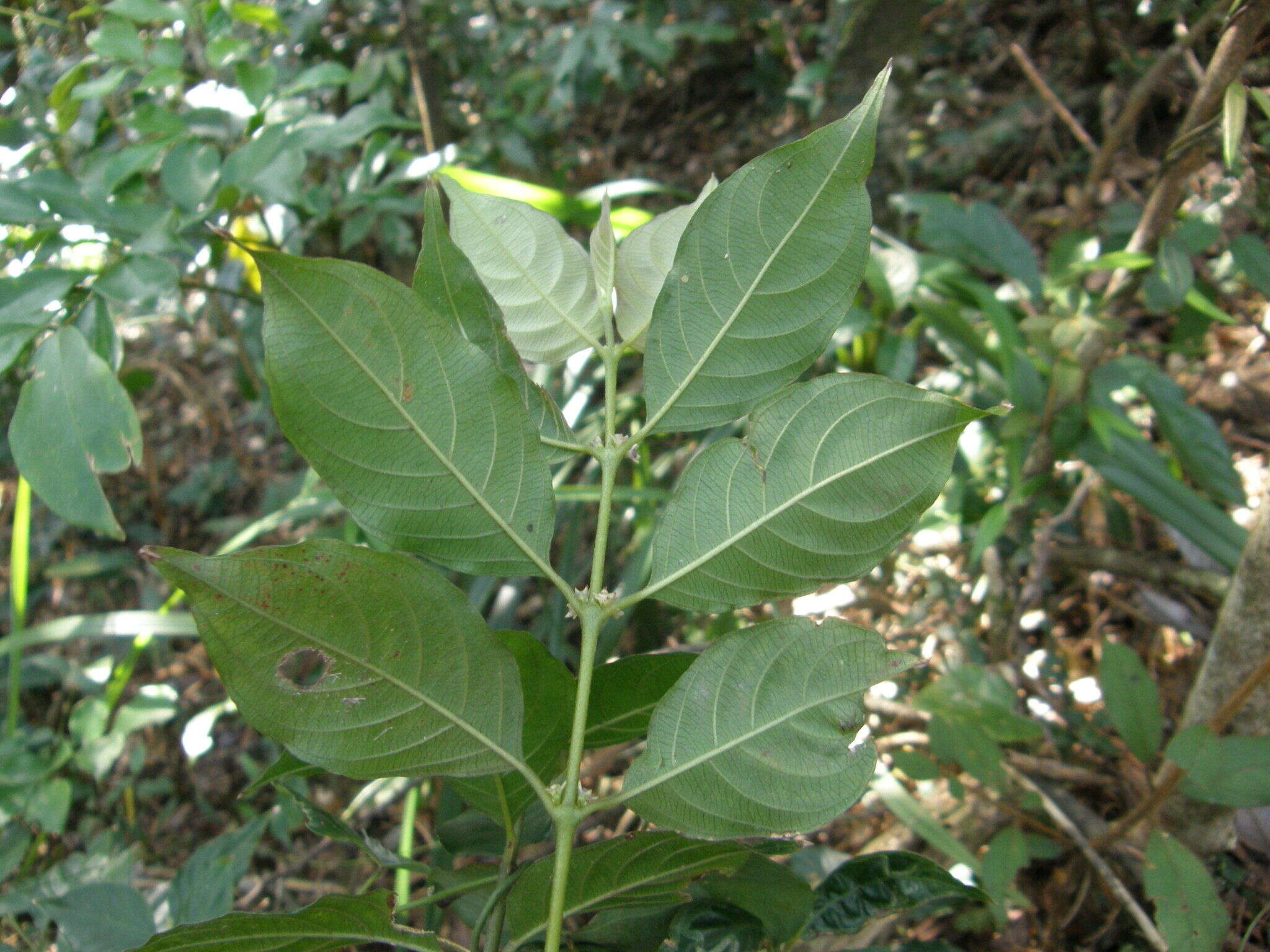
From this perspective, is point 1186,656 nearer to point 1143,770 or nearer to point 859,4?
point 1143,770

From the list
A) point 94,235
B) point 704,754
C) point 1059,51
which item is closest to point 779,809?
point 704,754

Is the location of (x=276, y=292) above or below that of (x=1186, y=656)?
above

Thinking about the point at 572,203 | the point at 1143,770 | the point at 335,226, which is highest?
the point at 572,203

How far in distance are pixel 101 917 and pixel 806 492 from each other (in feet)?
2.75

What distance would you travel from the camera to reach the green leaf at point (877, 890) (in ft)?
1.86

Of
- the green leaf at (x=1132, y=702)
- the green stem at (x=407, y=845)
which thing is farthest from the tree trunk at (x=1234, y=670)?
the green stem at (x=407, y=845)

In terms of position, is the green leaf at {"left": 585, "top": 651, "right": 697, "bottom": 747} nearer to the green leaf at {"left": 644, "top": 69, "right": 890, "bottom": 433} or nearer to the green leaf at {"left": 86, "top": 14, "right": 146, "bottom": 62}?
the green leaf at {"left": 644, "top": 69, "right": 890, "bottom": 433}

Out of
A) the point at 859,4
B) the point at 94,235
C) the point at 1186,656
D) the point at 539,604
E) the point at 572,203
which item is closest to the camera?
the point at 94,235

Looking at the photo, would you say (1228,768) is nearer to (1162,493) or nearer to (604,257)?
(1162,493)

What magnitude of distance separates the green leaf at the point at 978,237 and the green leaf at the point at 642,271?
0.97 metres

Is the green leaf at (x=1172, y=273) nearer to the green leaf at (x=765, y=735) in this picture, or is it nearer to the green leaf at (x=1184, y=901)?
the green leaf at (x=1184, y=901)

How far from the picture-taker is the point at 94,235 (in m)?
1.06

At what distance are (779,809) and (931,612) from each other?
3.73 ft

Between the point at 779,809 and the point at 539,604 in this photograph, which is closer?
the point at 779,809
